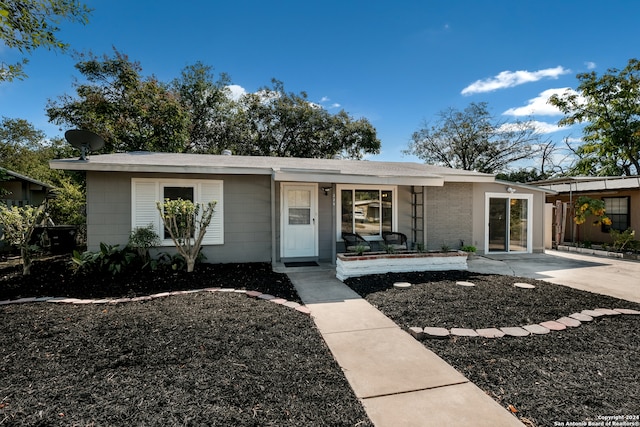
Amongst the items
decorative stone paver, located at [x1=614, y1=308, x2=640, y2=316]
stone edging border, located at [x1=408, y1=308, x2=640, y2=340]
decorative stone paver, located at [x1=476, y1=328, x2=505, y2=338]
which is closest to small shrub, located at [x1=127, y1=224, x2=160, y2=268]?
stone edging border, located at [x1=408, y1=308, x2=640, y2=340]

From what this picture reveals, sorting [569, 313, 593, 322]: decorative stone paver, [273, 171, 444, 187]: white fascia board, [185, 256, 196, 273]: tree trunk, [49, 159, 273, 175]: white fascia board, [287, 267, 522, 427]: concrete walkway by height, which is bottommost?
[287, 267, 522, 427]: concrete walkway

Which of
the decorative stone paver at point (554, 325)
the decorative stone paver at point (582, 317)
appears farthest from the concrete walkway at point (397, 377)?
the decorative stone paver at point (582, 317)

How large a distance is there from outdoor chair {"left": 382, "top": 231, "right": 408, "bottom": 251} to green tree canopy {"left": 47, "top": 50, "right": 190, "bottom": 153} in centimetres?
1236

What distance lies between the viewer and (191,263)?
257 inches

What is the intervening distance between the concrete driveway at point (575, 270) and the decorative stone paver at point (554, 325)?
2417 millimetres

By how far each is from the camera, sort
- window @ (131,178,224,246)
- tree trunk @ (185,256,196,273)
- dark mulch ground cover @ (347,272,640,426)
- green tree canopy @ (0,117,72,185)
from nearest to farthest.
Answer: dark mulch ground cover @ (347,272,640,426), tree trunk @ (185,256,196,273), window @ (131,178,224,246), green tree canopy @ (0,117,72,185)

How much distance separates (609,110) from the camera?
18.2 m

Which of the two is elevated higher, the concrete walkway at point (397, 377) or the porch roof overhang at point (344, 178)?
the porch roof overhang at point (344, 178)

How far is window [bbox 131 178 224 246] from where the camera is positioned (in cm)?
711

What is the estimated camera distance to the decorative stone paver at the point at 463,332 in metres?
3.60

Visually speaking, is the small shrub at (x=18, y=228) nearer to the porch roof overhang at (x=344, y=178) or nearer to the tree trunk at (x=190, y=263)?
the tree trunk at (x=190, y=263)

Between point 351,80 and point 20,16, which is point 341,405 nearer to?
point 20,16

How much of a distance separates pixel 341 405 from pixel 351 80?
44.8ft

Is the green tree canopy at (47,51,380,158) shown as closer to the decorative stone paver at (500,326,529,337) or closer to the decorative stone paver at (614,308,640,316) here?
the decorative stone paver at (500,326,529,337)
